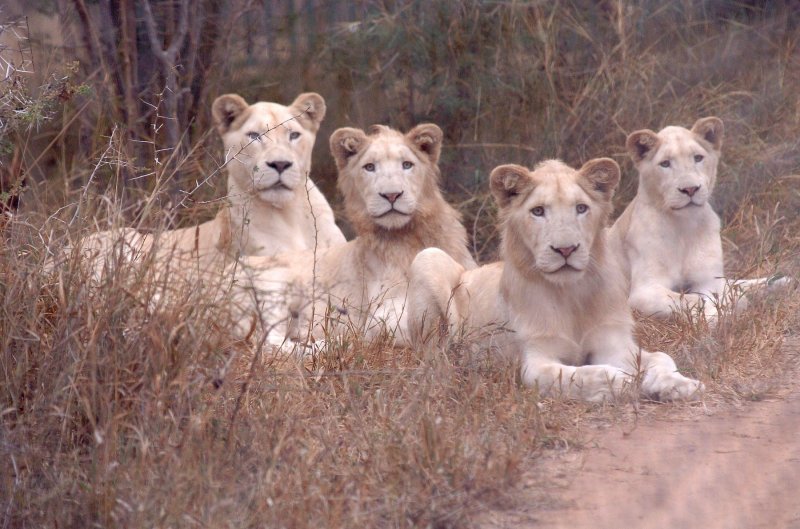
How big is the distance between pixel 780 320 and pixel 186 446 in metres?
3.02

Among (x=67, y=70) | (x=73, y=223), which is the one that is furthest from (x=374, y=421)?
(x=67, y=70)

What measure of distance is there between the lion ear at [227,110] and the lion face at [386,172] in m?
1.01

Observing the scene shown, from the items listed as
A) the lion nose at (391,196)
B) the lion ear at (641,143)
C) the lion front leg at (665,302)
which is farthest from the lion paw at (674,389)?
the lion ear at (641,143)

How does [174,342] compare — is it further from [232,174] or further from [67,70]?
[232,174]

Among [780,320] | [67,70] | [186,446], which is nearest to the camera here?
[186,446]

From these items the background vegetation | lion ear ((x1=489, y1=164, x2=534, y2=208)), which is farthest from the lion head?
the background vegetation

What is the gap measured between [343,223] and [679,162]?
3.25 m

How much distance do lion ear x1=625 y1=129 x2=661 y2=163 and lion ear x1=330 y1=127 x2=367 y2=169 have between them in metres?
1.42

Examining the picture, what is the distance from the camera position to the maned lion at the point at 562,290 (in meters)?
4.75

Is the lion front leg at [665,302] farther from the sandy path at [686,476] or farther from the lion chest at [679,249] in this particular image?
the sandy path at [686,476]

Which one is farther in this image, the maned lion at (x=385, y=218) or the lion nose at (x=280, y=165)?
the lion nose at (x=280, y=165)

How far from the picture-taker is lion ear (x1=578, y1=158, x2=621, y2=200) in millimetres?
4965

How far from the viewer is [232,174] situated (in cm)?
702

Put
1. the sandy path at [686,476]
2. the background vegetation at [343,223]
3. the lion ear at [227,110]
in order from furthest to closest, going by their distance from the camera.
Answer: the lion ear at [227,110] < the background vegetation at [343,223] < the sandy path at [686,476]
